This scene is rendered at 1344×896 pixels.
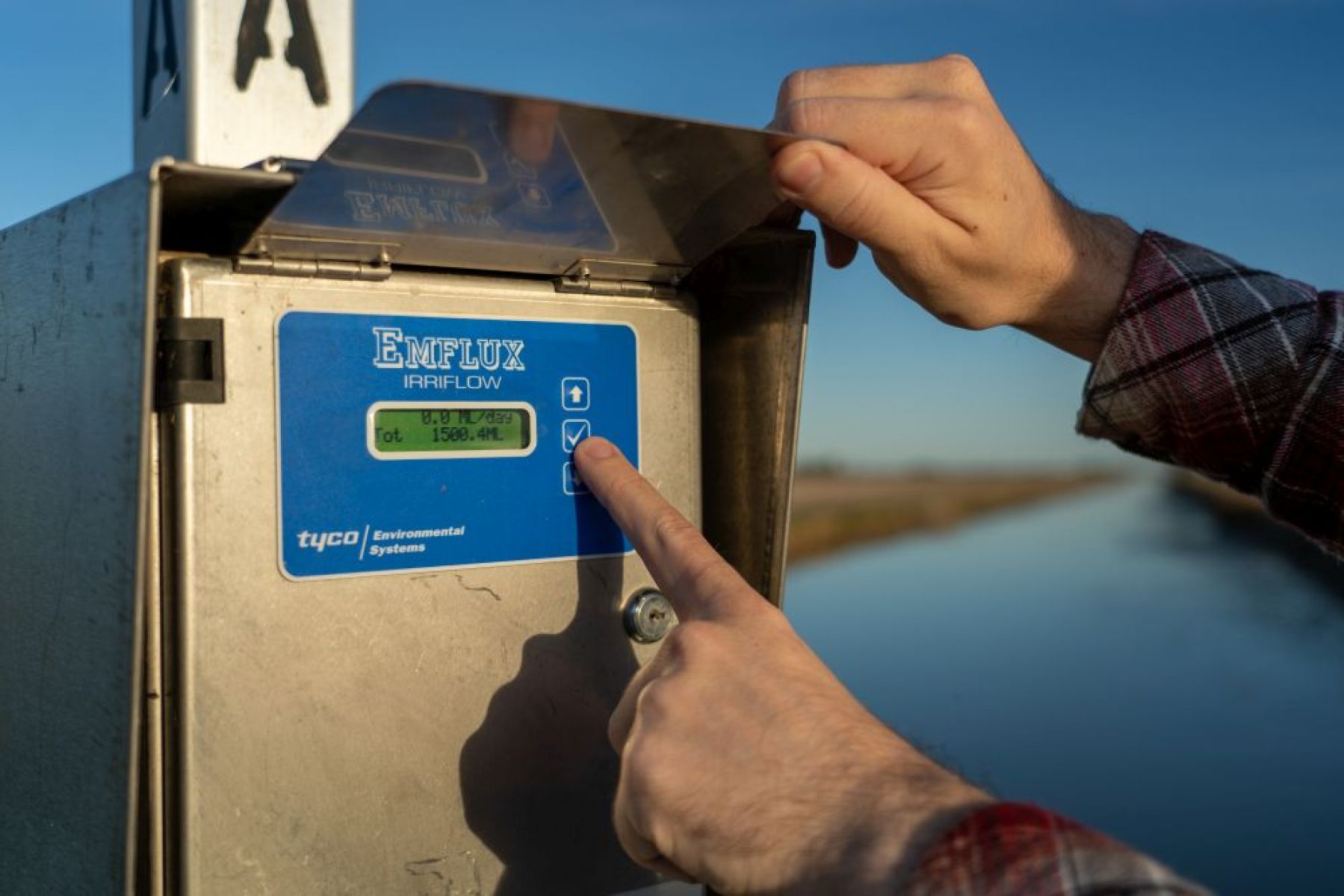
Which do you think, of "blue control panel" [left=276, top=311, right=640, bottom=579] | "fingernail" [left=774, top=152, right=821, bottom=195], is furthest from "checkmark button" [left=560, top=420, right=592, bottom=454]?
"fingernail" [left=774, top=152, right=821, bottom=195]

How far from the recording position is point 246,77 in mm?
1395

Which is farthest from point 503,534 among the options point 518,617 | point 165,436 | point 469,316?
point 165,436

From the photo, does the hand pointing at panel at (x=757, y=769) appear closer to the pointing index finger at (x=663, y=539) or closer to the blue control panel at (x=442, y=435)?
the pointing index finger at (x=663, y=539)

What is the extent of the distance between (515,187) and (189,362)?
1.07ft

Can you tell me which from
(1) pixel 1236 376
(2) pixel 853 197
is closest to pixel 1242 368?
(1) pixel 1236 376

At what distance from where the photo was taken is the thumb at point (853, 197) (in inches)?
45.1

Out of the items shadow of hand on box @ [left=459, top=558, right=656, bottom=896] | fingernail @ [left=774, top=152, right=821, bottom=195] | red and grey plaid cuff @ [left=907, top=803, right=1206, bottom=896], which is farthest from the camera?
shadow of hand on box @ [left=459, top=558, right=656, bottom=896]

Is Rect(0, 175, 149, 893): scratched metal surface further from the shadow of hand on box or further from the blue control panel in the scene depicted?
the shadow of hand on box

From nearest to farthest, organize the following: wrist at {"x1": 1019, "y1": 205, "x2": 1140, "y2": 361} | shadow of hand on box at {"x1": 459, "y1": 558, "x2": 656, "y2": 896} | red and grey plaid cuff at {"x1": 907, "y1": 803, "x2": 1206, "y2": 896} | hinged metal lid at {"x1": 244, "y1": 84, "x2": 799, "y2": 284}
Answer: red and grey plaid cuff at {"x1": 907, "y1": 803, "x2": 1206, "y2": 896} → hinged metal lid at {"x1": 244, "y1": 84, "x2": 799, "y2": 284} → shadow of hand on box at {"x1": 459, "y1": 558, "x2": 656, "y2": 896} → wrist at {"x1": 1019, "y1": 205, "x2": 1140, "y2": 361}

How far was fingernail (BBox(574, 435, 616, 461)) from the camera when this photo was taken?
1.33m

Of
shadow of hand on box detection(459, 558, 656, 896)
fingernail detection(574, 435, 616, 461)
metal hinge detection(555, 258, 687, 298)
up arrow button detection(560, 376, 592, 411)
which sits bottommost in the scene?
shadow of hand on box detection(459, 558, 656, 896)

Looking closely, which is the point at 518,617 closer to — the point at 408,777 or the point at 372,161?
the point at 408,777

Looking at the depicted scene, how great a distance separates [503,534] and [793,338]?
1.32ft

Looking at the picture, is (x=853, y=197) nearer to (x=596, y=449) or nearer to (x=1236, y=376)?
(x=596, y=449)
